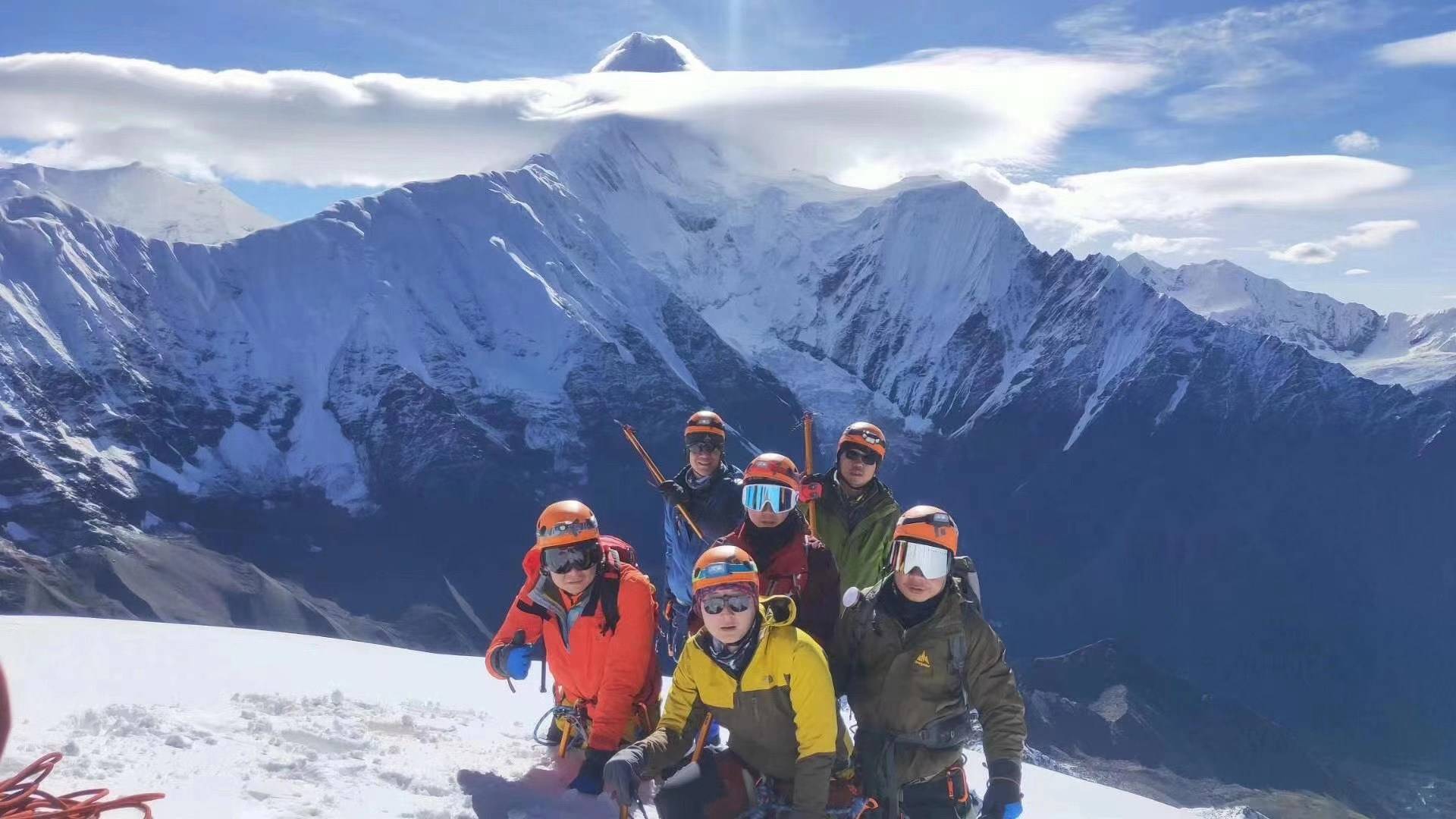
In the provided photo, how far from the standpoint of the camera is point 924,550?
8.75 m

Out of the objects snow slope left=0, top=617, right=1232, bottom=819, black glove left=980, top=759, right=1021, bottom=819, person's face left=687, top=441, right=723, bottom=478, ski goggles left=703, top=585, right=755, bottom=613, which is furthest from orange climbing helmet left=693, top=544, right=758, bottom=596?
Answer: person's face left=687, top=441, right=723, bottom=478

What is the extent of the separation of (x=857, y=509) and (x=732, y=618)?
14.2 feet

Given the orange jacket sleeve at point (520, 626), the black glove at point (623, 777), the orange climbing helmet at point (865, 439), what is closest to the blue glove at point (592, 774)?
the black glove at point (623, 777)

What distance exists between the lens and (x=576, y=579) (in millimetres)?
9922

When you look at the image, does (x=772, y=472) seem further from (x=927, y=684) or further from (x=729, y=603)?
(x=927, y=684)

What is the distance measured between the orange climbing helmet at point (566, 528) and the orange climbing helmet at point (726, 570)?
171 cm

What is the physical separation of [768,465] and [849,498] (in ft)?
7.14

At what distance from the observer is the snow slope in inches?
352

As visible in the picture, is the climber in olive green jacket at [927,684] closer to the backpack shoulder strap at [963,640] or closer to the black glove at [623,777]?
the backpack shoulder strap at [963,640]

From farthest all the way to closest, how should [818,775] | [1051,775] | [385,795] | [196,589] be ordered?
[196,589], [1051,775], [385,795], [818,775]

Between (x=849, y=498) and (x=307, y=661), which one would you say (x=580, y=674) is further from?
(x=307, y=661)

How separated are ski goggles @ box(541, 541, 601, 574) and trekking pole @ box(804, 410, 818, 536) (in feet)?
10.6

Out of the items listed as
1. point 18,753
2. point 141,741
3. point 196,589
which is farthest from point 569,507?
point 196,589

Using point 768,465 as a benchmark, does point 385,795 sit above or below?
below
